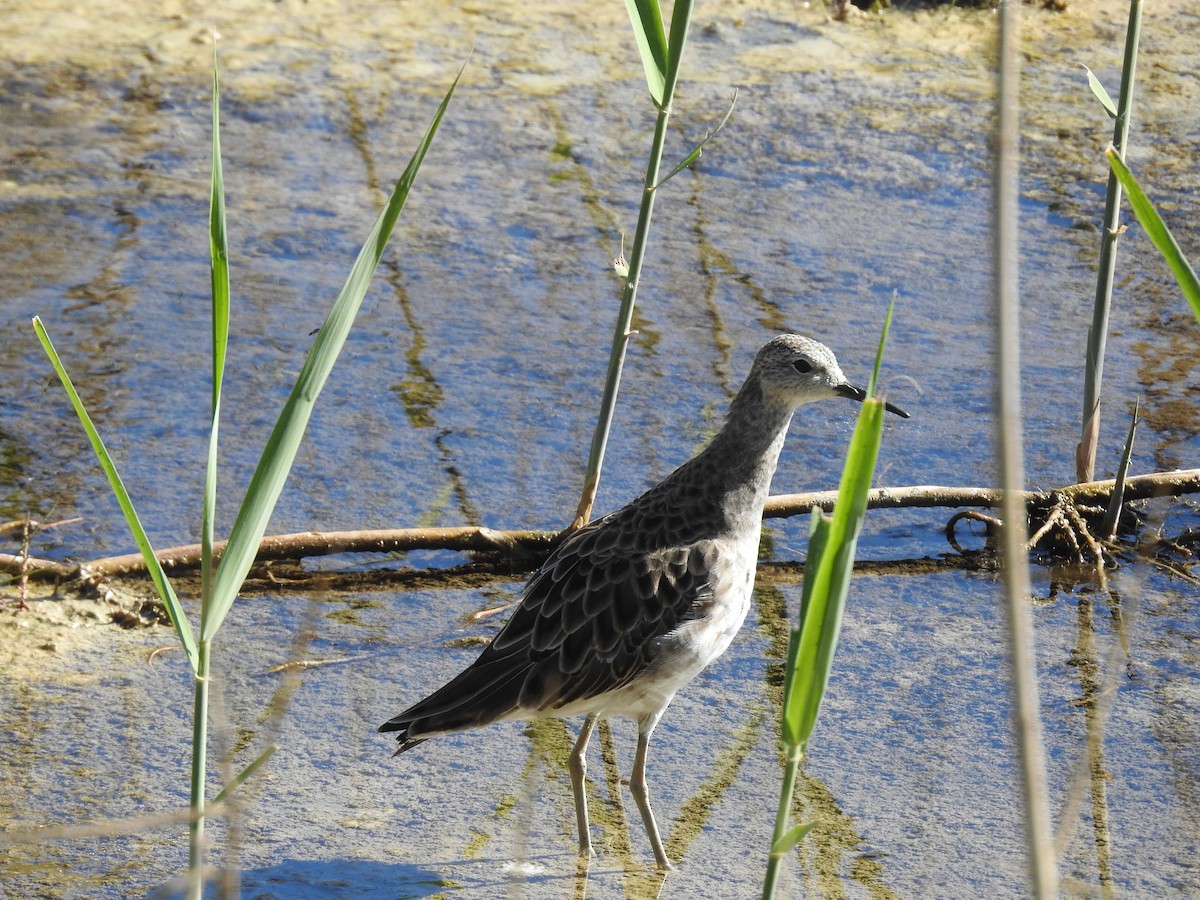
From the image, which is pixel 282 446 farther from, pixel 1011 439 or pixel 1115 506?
pixel 1115 506

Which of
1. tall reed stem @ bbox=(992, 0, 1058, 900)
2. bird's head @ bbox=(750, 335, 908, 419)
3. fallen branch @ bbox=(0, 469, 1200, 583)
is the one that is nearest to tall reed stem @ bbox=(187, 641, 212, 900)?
tall reed stem @ bbox=(992, 0, 1058, 900)

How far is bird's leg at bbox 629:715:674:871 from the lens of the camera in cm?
406

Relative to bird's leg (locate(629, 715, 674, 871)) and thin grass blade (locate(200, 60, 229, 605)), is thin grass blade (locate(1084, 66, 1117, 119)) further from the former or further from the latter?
thin grass blade (locate(200, 60, 229, 605))

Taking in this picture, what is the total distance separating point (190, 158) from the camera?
835 cm

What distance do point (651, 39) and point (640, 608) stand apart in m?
1.66

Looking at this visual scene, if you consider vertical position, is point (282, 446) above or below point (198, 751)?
above

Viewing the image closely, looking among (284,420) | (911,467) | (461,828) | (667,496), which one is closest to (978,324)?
(911,467)

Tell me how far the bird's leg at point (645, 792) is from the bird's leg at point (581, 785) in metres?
0.14

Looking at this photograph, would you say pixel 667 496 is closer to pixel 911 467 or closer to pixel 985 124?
pixel 911 467

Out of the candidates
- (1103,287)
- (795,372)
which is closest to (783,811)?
(795,372)

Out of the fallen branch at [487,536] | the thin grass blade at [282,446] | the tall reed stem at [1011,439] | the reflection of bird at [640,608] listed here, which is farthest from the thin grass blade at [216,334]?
the fallen branch at [487,536]

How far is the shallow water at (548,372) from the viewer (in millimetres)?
4160

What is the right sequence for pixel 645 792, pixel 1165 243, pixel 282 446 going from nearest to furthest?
pixel 1165 243, pixel 282 446, pixel 645 792

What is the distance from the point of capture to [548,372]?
6.64 m
